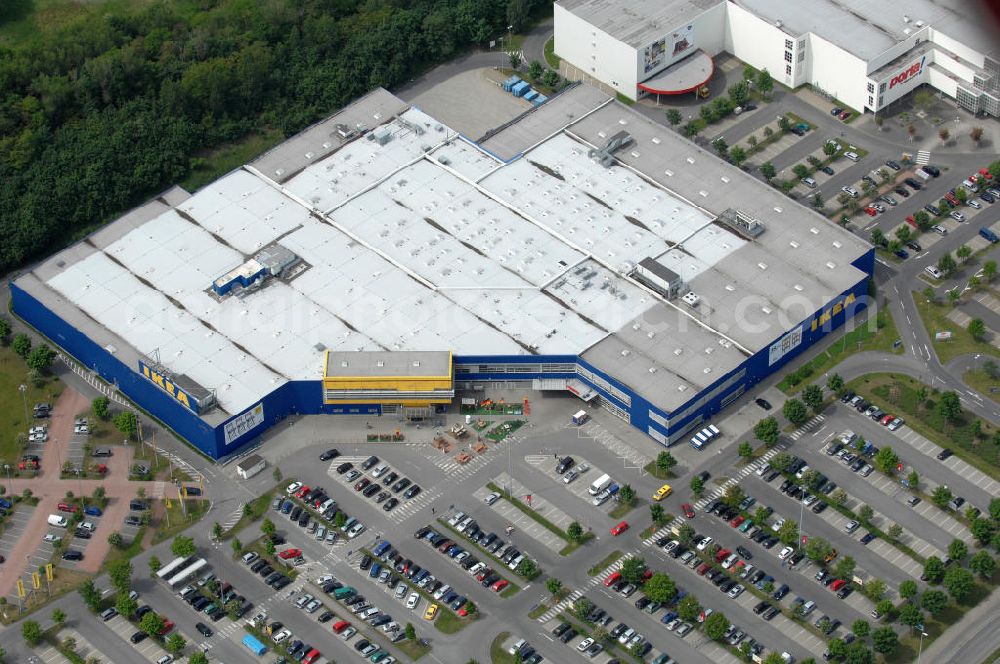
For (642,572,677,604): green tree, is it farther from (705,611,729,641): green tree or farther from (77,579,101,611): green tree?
(77,579,101,611): green tree

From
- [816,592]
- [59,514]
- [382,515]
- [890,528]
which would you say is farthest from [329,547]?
[890,528]

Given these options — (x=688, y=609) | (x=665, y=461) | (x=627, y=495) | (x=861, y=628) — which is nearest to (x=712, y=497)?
(x=665, y=461)

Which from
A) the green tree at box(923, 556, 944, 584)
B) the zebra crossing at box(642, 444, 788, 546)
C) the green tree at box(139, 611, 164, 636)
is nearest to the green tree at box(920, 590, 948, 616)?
the green tree at box(923, 556, 944, 584)

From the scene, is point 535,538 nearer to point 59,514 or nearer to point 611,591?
point 611,591

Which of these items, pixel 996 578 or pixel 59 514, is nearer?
pixel 996 578

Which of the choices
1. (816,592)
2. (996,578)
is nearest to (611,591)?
(816,592)
